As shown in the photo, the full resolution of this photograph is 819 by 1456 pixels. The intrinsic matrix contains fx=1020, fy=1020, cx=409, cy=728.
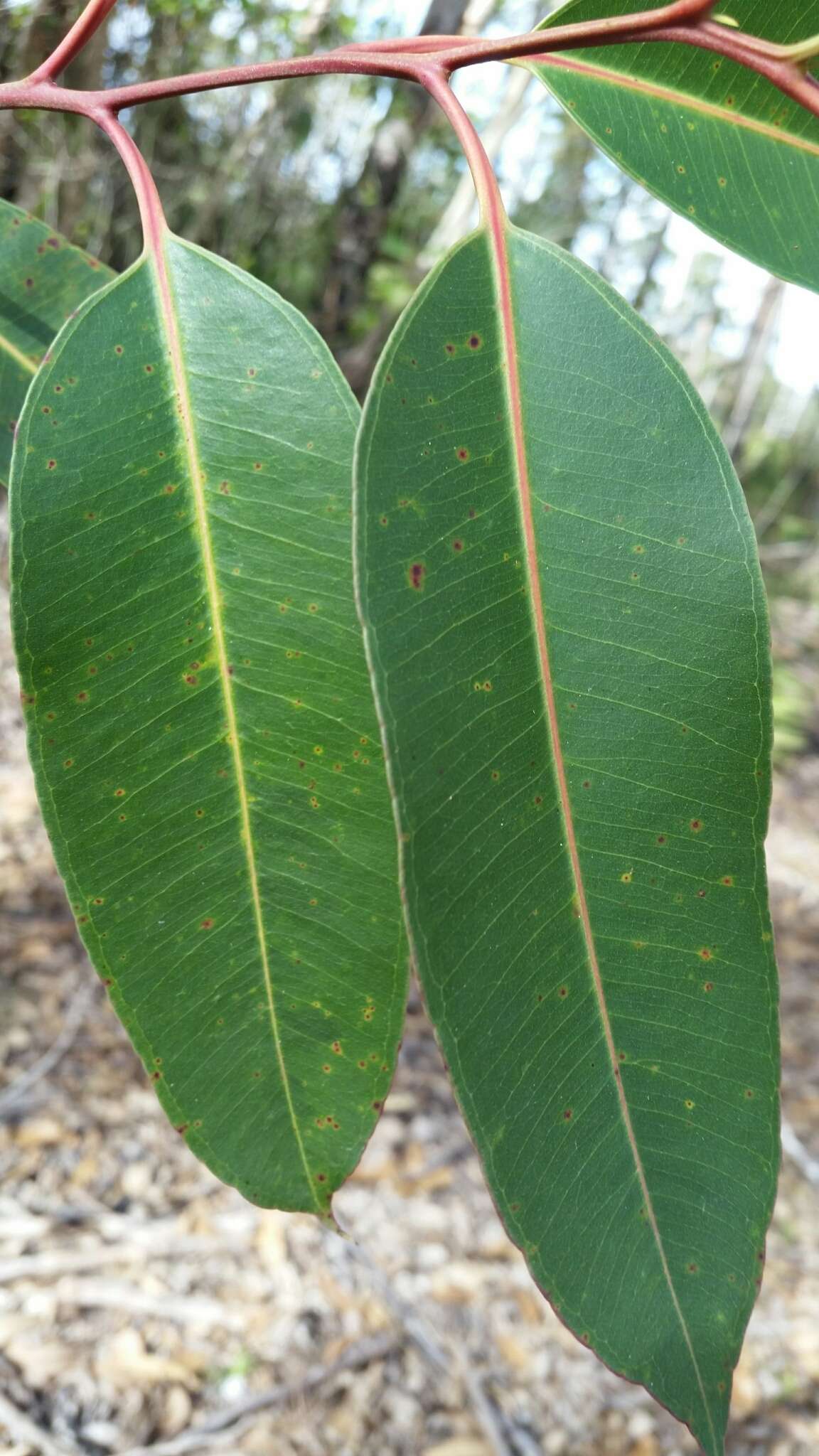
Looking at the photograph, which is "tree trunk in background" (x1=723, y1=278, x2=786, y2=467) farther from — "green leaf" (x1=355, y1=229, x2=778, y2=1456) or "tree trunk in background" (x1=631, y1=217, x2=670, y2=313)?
"green leaf" (x1=355, y1=229, x2=778, y2=1456)

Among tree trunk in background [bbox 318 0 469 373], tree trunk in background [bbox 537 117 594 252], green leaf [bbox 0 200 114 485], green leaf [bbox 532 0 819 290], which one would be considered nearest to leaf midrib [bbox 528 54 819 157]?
green leaf [bbox 532 0 819 290]

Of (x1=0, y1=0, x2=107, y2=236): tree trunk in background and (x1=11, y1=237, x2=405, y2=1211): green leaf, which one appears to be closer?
(x1=11, y1=237, x2=405, y2=1211): green leaf

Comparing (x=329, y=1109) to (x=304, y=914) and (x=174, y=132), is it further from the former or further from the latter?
(x=174, y=132)

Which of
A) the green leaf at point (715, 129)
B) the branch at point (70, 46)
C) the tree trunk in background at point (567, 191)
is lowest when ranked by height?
the branch at point (70, 46)

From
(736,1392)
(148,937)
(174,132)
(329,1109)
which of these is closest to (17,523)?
(148,937)

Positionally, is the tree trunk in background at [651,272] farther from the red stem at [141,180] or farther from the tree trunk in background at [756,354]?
the red stem at [141,180]

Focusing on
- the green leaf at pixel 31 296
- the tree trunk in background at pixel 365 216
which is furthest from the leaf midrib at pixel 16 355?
the tree trunk in background at pixel 365 216

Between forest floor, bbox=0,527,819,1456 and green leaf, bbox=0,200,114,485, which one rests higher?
green leaf, bbox=0,200,114,485
